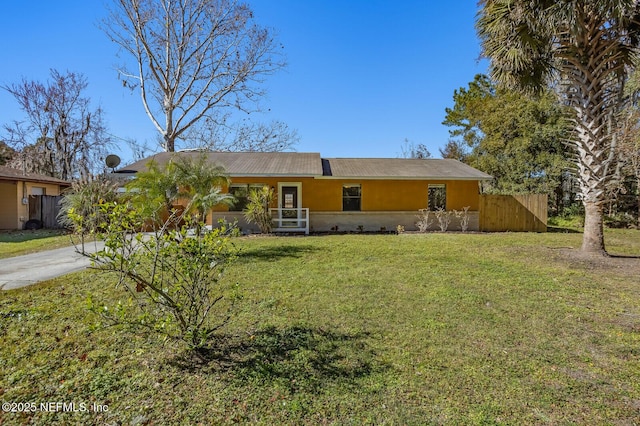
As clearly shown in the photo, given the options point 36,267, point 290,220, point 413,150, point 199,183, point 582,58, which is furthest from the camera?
point 413,150

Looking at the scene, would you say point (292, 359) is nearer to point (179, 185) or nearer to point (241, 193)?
point (179, 185)

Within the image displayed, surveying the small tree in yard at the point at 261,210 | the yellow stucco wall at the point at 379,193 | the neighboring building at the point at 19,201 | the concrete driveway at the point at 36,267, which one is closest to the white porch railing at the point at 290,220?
the small tree in yard at the point at 261,210

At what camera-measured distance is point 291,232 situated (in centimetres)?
1476

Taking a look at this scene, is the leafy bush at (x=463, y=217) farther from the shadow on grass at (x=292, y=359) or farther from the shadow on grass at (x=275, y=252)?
the shadow on grass at (x=292, y=359)

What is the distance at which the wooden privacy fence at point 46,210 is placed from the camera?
17.1m

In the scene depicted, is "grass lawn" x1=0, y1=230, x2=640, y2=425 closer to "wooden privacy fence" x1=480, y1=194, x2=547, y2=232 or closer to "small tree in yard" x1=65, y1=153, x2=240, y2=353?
"small tree in yard" x1=65, y1=153, x2=240, y2=353

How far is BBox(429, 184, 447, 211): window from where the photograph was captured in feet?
53.0

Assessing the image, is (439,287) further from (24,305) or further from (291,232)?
(291,232)

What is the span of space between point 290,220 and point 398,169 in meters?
6.39

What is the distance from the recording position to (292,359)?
3.54 m

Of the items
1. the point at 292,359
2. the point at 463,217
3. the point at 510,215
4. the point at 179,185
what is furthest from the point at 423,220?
the point at 292,359

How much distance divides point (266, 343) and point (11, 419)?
2.29 metres

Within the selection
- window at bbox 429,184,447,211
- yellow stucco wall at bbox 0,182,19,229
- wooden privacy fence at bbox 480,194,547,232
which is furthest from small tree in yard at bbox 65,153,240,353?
yellow stucco wall at bbox 0,182,19,229

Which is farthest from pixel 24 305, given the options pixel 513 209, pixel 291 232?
pixel 513 209
